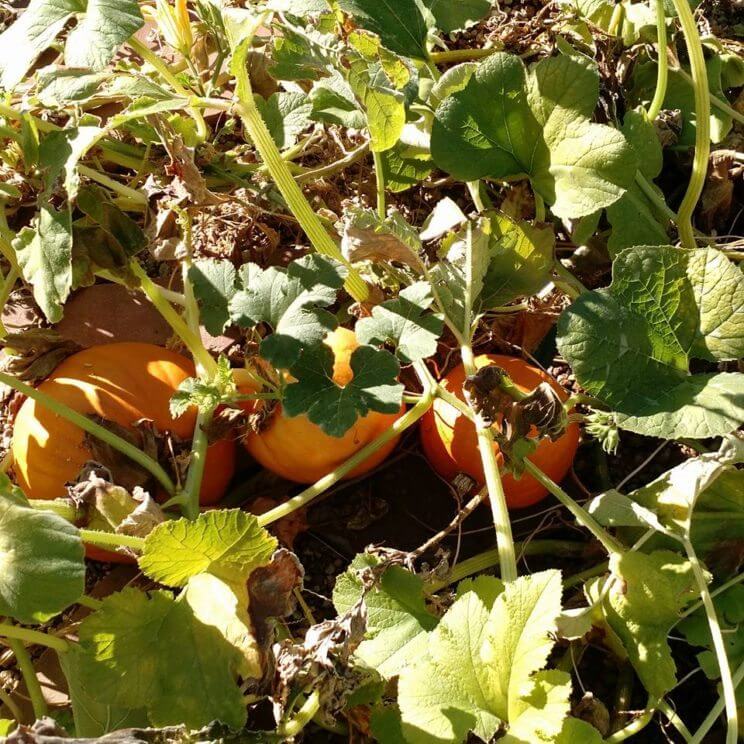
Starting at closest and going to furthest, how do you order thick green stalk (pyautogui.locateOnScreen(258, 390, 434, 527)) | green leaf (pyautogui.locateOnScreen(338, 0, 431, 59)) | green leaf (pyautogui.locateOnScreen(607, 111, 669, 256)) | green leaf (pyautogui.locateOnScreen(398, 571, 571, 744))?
green leaf (pyautogui.locateOnScreen(398, 571, 571, 744)) < thick green stalk (pyautogui.locateOnScreen(258, 390, 434, 527)) < green leaf (pyautogui.locateOnScreen(338, 0, 431, 59)) < green leaf (pyautogui.locateOnScreen(607, 111, 669, 256))

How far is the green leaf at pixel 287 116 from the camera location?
167 cm

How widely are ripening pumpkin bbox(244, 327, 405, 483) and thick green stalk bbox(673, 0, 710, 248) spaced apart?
60cm

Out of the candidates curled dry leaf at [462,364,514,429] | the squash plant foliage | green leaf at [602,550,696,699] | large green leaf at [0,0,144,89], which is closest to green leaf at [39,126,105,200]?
the squash plant foliage

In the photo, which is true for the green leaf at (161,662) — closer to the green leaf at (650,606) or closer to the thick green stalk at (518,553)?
the thick green stalk at (518,553)

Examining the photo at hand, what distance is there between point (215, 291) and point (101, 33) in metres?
0.38

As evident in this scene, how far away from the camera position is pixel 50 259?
1367mm

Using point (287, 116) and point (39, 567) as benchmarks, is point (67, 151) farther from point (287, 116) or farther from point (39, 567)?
point (39, 567)

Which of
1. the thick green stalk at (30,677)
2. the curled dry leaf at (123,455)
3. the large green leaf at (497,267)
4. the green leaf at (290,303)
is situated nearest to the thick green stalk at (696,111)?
the large green leaf at (497,267)

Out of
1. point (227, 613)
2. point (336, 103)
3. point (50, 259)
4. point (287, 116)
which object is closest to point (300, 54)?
point (336, 103)

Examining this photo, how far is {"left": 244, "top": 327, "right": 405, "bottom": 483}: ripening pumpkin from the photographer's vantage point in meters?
1.49

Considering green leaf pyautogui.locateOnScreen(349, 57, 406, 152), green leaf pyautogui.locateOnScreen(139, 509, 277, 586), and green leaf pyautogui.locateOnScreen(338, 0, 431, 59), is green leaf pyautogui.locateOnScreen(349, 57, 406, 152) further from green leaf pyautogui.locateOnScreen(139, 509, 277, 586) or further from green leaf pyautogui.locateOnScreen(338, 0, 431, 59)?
green leaf pyautogui.locateOnScreen(139, 509, 277, 586)

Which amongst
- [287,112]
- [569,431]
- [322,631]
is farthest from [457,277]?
[322,631]

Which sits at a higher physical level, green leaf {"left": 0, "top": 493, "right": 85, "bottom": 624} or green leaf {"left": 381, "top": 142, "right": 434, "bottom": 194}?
green leaf {"left": 381, "top": 142, "right": 434, "bottom": 194}

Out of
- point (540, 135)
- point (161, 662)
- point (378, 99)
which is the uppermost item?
point (378, 99)
